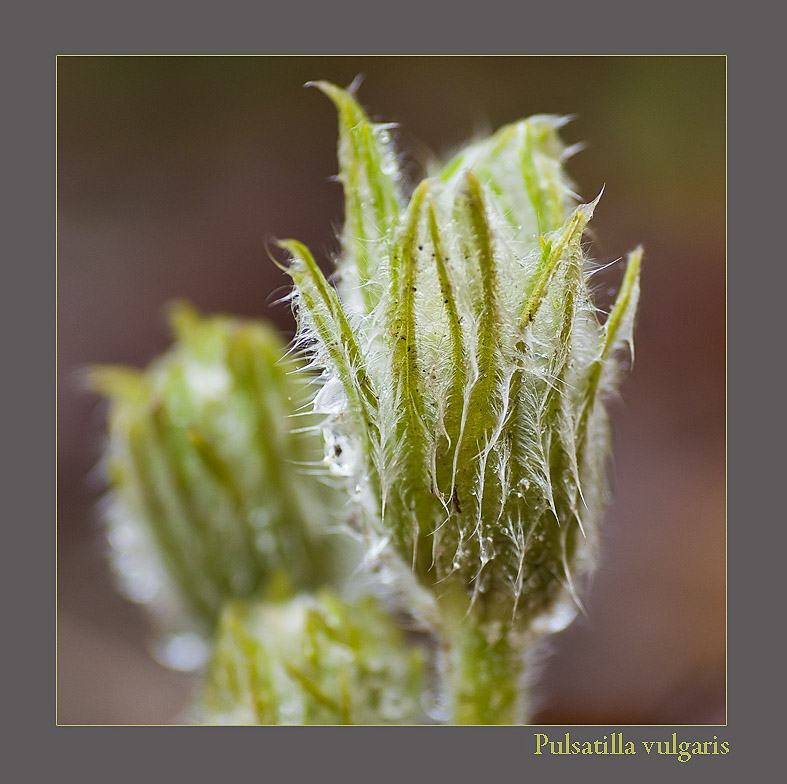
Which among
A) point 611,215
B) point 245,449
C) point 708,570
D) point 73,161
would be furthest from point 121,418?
point 708,570

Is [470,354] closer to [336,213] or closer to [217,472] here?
[217,472]

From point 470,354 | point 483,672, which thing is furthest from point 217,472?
point 470,354

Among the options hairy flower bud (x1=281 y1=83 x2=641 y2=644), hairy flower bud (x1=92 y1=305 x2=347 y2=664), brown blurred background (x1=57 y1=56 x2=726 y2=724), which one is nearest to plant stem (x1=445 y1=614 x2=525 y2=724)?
hairy flower bud (x1=281 y1=83 x2=641 y2=644)

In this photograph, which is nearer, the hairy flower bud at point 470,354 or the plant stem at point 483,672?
the hairy flower bud at point 470,354

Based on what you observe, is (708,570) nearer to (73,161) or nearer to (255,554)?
(255,554)

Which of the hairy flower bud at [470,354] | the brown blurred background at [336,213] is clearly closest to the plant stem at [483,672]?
the hairy flower bud at [470,354]

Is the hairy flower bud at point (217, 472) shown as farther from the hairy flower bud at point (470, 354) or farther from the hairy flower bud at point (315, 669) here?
the hairy flower bud at point (470, 354)
